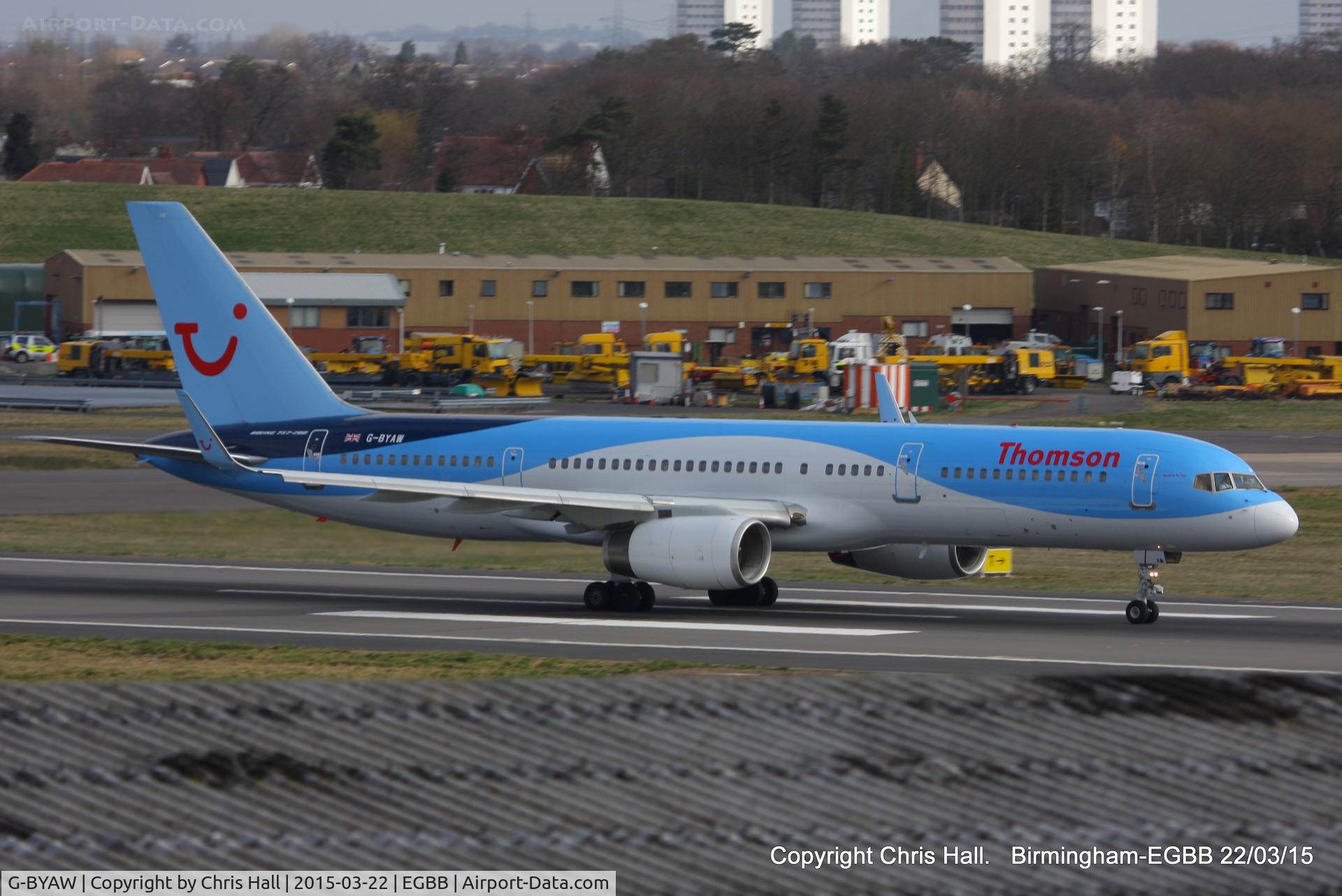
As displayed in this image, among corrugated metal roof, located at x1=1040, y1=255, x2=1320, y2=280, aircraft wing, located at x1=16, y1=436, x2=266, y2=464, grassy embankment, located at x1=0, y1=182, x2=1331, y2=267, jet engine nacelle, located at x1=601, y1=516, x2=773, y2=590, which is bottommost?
jet engine nacelle, located at x1=601, y1=516, x2=773, y2=590

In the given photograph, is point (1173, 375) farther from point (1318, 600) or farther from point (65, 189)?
point (65, 189)

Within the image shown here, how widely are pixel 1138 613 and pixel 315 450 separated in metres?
18.3

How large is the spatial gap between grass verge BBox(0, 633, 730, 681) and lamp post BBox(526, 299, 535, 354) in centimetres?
9883

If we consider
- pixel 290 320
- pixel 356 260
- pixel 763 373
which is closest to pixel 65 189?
pixel 356 260

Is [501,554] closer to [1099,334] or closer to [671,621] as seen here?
[671,621]

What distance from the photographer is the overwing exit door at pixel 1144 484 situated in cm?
3100

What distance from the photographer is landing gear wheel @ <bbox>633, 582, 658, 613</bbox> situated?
3325 cm

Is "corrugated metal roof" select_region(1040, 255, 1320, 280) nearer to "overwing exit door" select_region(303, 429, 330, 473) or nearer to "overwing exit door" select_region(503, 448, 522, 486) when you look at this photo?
"overwing exit door" select_region(503, 448, 522, 486)

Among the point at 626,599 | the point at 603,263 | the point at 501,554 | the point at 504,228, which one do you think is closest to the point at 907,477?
the point at 626,599

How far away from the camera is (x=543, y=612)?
1288 inches

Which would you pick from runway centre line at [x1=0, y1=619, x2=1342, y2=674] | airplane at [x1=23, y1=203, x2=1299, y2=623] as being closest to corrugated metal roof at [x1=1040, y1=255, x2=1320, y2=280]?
airplane at [x1=23, y1=203, x2=1299, y2=623]

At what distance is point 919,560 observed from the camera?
34438mm

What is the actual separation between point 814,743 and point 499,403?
79217mm

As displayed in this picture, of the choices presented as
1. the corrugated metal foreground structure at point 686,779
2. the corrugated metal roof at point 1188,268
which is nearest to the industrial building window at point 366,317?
the corrugated metal roof at point 1188,268
